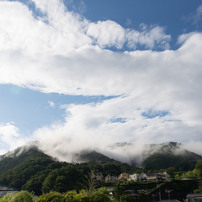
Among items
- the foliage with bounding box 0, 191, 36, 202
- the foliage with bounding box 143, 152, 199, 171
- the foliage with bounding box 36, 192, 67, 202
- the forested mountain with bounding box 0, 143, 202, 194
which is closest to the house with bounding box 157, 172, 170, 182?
the forested mountain with bounding box 0, 143, 202, 194

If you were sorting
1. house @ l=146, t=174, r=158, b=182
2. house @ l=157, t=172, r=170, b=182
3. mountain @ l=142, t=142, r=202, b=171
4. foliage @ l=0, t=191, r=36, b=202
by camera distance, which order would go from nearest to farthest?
foliage @ l=0, t=191, r=36, b=202
house @ l=157, t=172, r=170, b=182
house @ l=146, t=174, r=158, b=182
mountain @ l=142, t=142, r=202, b=171

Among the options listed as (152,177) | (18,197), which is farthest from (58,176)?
(18,197)

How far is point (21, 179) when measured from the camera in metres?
75.2

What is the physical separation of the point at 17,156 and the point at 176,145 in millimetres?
127111

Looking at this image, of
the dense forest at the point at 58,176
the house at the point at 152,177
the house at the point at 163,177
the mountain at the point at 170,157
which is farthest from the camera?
the mountain at the point at 170,157

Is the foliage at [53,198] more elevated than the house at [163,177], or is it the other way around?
the house at [163,177]

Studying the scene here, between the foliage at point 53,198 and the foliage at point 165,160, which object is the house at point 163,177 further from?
the foliage at point 53,198

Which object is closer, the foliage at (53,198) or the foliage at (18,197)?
the foliage at (53,198)

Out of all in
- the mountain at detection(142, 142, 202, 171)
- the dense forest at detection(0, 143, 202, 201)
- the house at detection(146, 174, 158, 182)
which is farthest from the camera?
the mountain at detection(142, 142, 202, 171)

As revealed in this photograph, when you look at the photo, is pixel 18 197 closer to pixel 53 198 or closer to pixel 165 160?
pixel 53 198

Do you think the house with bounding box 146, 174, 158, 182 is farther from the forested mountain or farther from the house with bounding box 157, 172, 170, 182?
the forested mountain

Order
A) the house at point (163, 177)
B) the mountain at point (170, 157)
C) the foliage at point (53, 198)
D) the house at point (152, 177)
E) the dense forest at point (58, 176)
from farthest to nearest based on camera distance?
the mountain at point (170, 157) → the house at point (152, 177) → the house at point (163, 177) → the dense forest at point (58, 176) → the foliage at point (53, 198)

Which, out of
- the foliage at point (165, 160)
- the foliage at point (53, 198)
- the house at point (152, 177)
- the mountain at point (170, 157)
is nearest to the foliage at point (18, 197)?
the foliage at point (53, 198)

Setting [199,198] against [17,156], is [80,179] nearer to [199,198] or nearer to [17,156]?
[199,198]
